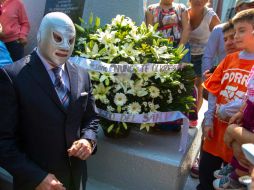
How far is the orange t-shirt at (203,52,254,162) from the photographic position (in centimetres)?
224

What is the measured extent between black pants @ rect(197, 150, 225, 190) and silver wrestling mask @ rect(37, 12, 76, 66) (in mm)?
1355

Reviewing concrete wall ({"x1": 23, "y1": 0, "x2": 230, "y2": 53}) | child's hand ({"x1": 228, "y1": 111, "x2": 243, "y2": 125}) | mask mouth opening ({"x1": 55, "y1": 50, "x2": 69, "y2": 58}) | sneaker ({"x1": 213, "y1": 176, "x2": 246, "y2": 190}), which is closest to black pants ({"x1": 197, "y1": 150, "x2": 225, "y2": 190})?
sneaker ({"x1": 213, "y1": 176, "x2": 246, "y2": 190})

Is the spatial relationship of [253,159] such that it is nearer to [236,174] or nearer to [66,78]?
[236,174]

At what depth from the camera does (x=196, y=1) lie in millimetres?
3959

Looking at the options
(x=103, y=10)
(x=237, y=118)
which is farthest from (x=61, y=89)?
(x=103, y=10)

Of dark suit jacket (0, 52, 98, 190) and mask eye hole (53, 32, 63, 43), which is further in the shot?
mask eye hole (53, 32, 63, 43)

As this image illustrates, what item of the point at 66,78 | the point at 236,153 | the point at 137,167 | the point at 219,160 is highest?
the point at 66,78

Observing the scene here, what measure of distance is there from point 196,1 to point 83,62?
1.75 m

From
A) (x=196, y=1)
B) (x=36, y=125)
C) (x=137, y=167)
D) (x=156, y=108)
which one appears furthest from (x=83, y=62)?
(x=196, y=1)

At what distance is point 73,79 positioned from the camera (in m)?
1.93

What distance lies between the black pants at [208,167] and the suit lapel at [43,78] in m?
1.27

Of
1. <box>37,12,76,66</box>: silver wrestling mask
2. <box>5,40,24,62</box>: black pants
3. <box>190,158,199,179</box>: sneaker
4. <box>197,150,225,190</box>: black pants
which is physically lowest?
<box>190,158,199,179</box>: sneaker

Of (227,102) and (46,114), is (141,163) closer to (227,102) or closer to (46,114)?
(227,102)

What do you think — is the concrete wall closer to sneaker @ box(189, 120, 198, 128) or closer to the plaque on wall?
the plaque on wall
